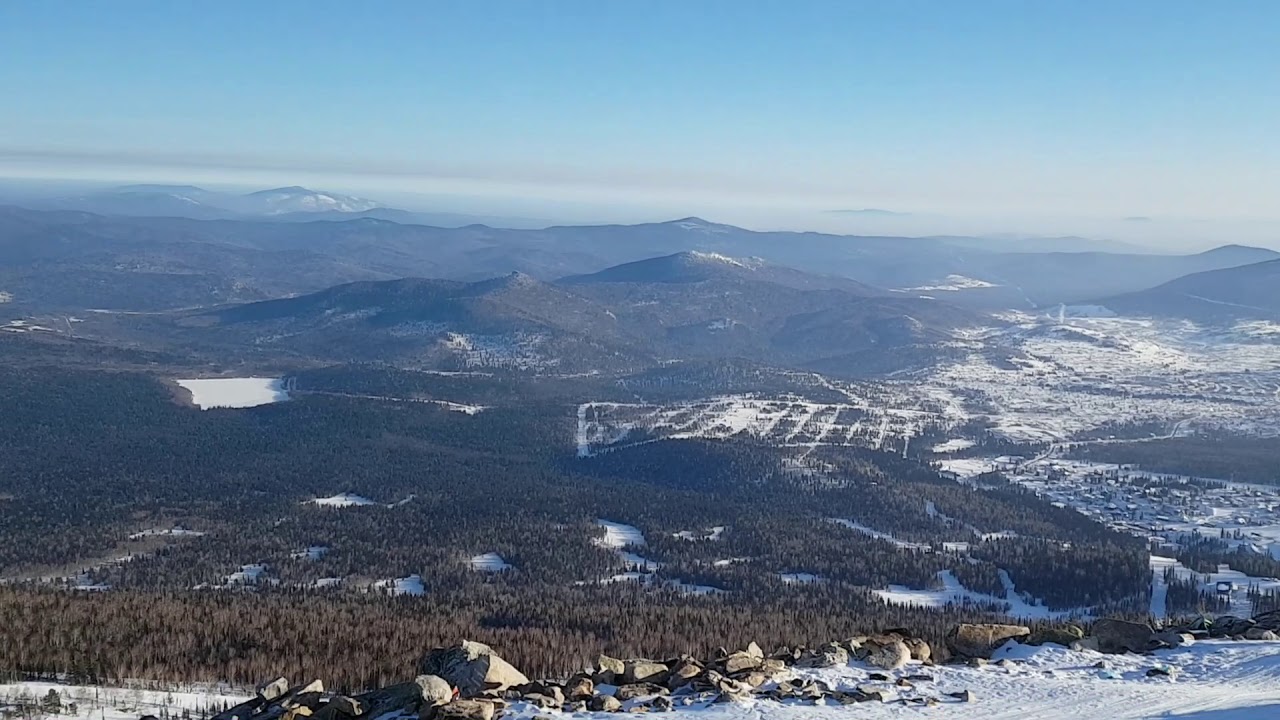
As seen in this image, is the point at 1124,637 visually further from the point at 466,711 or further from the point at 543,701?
the point at 466,711

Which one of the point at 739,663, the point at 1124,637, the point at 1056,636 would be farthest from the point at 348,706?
the point at 1124,637

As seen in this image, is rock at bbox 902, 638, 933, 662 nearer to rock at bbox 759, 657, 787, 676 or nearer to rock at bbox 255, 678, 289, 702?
rock at bbox 759, 657, 787, 676

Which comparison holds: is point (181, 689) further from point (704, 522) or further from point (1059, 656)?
point (704, 522)

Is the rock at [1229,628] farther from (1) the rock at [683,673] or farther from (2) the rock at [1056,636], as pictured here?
(1) the rock at [683,673]

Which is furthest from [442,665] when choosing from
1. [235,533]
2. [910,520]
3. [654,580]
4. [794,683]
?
[910,520]

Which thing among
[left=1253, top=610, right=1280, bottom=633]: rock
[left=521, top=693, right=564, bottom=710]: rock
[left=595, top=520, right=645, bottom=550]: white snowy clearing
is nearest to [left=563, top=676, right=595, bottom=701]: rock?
[left=521, top=693, right=564, bottom=710]: rock
